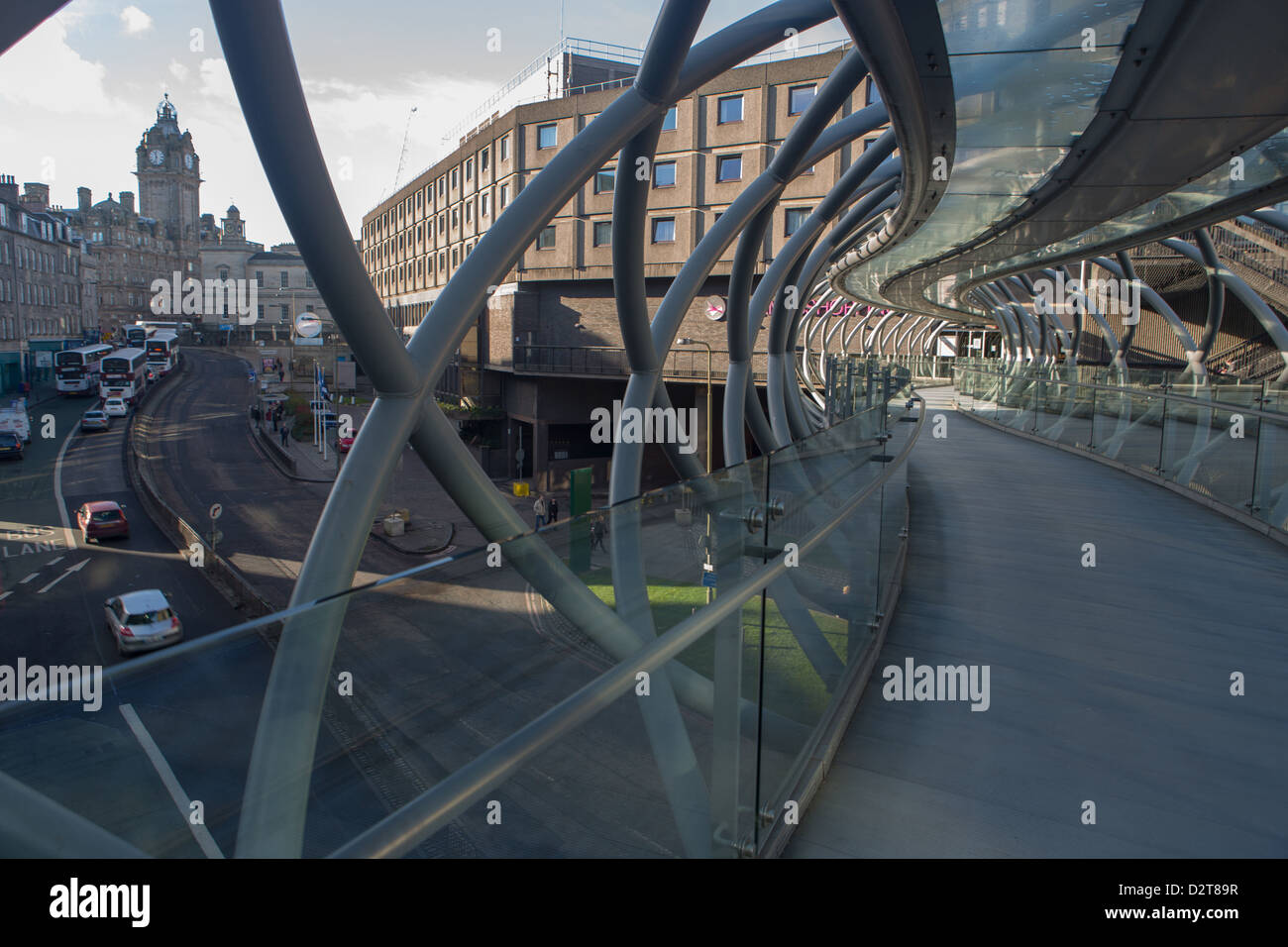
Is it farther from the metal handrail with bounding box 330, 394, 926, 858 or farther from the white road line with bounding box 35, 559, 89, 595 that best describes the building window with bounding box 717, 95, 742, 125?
the metal handrail with bounding box 330, 394, 926, 858

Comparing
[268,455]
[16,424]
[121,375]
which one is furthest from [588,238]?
[121,375]

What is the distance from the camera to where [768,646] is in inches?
118

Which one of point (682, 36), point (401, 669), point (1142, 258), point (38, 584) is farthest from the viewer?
point (1142, 258)

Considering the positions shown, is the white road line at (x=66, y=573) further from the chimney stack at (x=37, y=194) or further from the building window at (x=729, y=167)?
the chimney stack at (x=37, y=194)

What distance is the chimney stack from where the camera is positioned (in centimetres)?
6378

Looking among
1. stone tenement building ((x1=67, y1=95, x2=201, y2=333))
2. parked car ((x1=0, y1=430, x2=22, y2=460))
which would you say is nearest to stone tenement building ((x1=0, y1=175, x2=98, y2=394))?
stone tenement building ((x1=67, y1=95, x2=201, y2=333))

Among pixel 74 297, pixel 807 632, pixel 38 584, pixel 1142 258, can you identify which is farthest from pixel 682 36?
pixel 74 297

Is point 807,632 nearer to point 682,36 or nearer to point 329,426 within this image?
point 682,36

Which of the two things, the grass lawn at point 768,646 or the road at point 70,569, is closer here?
the grass lawn at point 768,646

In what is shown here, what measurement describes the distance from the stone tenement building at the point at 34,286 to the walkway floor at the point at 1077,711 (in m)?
57.6

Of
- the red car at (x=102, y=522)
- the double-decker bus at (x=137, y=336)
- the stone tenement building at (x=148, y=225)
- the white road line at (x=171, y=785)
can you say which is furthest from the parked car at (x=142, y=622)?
the stone tenement building at (x=148, y=225)

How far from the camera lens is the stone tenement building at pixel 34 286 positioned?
164ft
